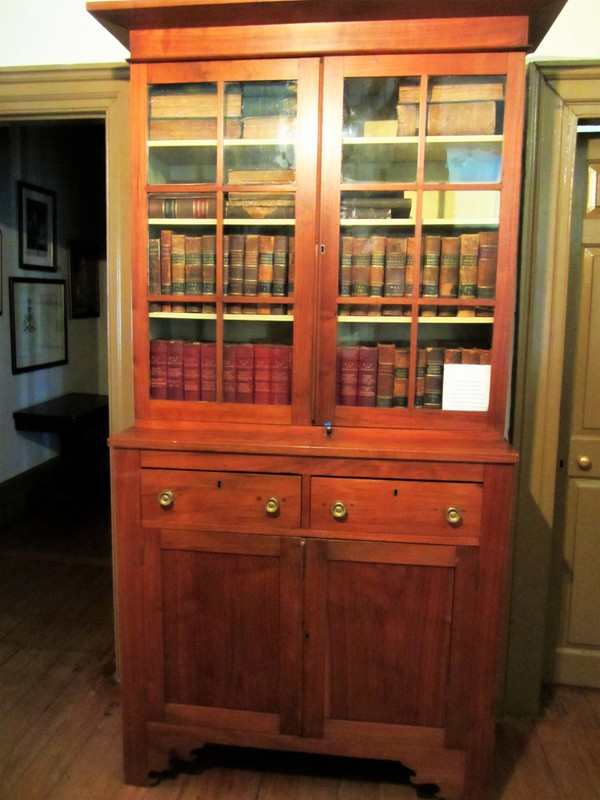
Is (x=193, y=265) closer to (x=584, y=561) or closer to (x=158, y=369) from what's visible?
(x=158, y=369)

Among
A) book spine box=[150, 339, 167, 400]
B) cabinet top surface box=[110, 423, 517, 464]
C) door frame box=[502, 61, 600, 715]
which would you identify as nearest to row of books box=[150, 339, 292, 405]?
book spine box=[150, 339, 167, 400]

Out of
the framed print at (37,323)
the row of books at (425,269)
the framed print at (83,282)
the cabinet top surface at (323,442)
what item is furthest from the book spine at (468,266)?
the framed print at (83,282)

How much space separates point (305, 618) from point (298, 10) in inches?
64.4

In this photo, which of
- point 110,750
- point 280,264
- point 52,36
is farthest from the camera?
point 52,36

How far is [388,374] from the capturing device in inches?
71.8

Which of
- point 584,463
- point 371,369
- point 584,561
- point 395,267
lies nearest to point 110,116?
point 395,267

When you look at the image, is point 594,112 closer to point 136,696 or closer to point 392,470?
point 392,470

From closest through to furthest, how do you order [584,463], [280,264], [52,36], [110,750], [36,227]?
1. [280,264]
2. [110,750]
3. [52,36]
4. [584,463]
5. [36,227]

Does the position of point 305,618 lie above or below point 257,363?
below

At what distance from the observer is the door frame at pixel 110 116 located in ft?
6.81

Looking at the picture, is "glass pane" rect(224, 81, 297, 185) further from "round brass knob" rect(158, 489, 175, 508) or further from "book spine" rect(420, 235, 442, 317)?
"round brass knob" rect(158, 489, 175, 508)

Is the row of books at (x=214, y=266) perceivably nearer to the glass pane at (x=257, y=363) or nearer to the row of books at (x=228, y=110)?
the glass pane at (x=257, y=363)

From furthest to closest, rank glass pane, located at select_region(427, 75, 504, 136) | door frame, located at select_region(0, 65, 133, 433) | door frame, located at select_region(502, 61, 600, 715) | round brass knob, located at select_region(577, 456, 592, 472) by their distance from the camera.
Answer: round brass knob, located at select_region(577, 456, 592, 472) < door frame, located at select_region(0, 65, 133, 433) < door frame, located at select_region(502, 61, 600, 715) < glass pane, located at select_region(427, 75, 504, 136)

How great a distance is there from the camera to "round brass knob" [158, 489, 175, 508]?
1.75 metres
